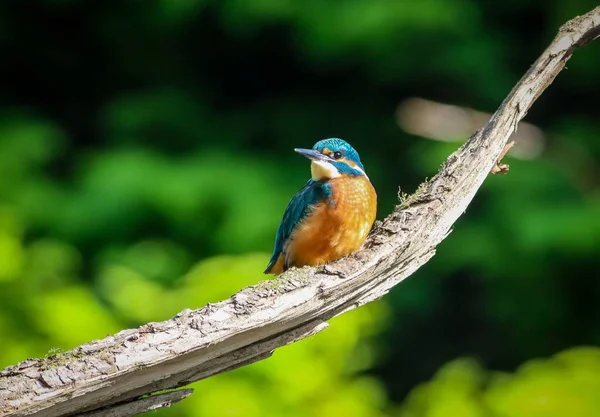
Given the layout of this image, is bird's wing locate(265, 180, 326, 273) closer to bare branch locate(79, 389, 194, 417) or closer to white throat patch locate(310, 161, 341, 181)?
white throat patch locate(310, 161, 341, 181)

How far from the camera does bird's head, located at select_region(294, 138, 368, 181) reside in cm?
316

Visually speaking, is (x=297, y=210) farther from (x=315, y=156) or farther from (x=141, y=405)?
(x=141, y=405)

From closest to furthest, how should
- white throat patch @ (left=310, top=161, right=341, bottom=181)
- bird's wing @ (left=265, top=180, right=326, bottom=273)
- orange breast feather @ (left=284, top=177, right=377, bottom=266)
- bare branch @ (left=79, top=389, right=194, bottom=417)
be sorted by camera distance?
bare branch @ (left=79, top=389, right=194, bottom=417) → orange breast feather @ (left=284, top=177, right=377, bottom=266) → bird's wing @ (left=265, top=180, right=326, bottom=273) → white throat patch @ (left=310, top=161, right=341, bottom=181)

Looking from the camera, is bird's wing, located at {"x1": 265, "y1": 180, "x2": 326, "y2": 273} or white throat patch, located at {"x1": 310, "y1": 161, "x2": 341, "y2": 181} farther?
white throat patch, located at {"x1": 310, "y1": 161, "x2": 341, "y2": 181}

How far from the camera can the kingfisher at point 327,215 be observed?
2.88 meters

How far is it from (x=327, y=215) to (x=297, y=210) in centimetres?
15

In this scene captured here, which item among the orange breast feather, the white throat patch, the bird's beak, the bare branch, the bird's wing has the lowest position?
the bare branch

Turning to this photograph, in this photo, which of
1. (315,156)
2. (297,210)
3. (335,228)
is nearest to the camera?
(335,228)

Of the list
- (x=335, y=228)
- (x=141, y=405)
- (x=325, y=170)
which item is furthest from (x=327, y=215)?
(x=141, y=405)

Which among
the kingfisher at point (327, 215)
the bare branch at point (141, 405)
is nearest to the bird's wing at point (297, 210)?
the kingfisher at point (327, 215)

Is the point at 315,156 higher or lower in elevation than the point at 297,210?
higher

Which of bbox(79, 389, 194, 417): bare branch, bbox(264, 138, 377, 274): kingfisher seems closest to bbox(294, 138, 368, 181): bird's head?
bbox(264, 138, 377, 274): kingfisher

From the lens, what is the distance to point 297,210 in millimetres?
3066

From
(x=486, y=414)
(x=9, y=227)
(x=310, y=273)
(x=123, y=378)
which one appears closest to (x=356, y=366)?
(x=486, y=414)
